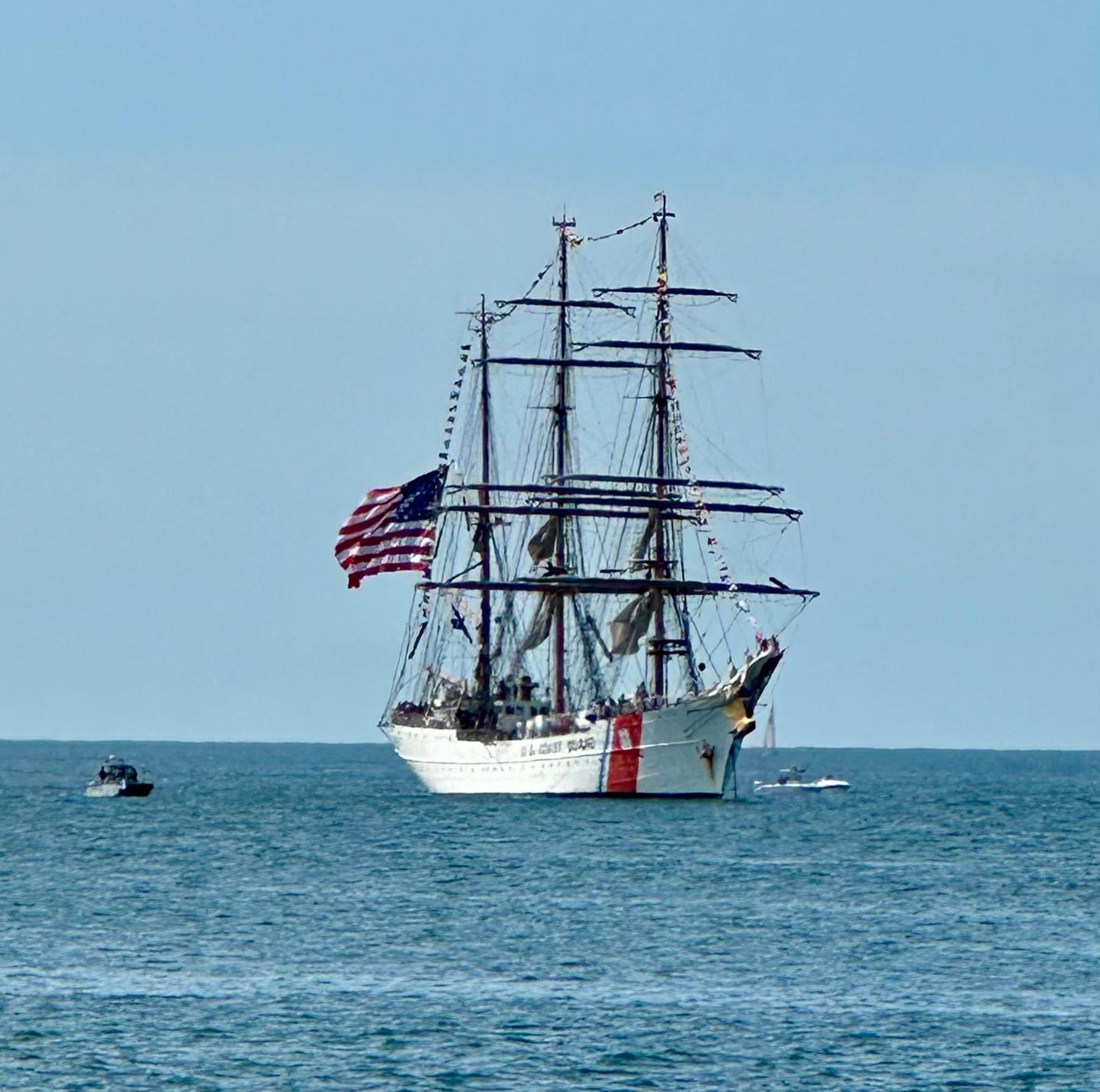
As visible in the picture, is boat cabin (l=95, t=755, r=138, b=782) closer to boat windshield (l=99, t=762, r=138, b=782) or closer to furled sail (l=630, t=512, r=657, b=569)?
boat windshield (l=99, t=762, r=138, b=782)

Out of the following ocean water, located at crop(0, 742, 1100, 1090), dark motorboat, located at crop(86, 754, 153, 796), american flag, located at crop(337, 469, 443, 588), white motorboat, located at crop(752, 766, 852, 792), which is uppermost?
american flag, located at crop(337, 469, 443, 588)

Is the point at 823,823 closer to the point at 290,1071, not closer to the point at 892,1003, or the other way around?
the point at 892,1003

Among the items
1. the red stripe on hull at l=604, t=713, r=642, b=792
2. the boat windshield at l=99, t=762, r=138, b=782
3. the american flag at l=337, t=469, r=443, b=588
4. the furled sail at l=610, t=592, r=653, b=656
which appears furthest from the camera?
the boat windshield at l=99, t=762, r=138, b=782

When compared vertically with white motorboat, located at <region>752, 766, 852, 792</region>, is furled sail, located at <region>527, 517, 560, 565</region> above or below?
above

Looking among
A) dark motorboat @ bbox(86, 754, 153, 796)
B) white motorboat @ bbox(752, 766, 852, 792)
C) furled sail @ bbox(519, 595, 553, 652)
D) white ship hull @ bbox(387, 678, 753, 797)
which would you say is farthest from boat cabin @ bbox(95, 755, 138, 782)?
white motorboat @ bbox(752, 766, 852, 792)

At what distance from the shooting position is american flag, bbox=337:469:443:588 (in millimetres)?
125812

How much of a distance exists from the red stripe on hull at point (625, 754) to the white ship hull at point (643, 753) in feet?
0.11

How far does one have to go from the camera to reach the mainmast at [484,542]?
138250mm

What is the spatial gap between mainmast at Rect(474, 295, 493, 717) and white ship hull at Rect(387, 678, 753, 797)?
33.8ft

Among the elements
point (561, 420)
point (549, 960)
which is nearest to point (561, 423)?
point (561, 420)

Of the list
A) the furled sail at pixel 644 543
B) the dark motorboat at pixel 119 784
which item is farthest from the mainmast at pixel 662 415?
the dark motorboat at pixel 119 784

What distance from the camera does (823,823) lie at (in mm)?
119188

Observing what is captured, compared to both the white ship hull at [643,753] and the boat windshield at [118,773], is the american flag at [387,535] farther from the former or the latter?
the boat windshield at [118,773]

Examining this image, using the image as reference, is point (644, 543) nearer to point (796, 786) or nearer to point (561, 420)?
point (561, 420)
